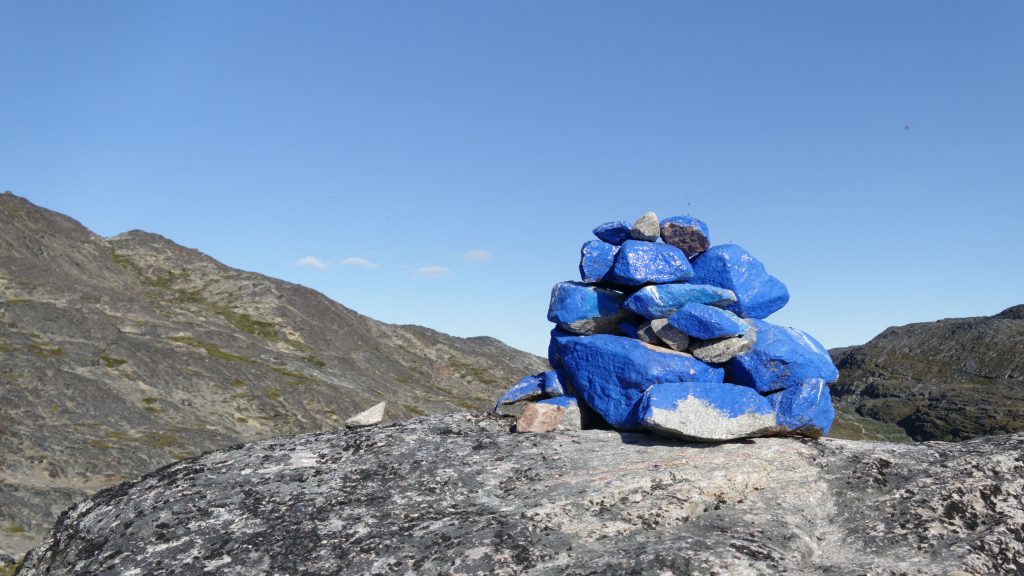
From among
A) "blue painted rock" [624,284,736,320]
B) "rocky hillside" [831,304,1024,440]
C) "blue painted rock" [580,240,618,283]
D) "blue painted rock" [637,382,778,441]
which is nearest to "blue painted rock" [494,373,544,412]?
"blue painted rock" [580,240,618,283]

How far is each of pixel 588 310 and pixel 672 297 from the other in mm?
1555

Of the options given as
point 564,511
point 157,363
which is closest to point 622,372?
point 564,511

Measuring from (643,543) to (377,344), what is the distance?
323ft

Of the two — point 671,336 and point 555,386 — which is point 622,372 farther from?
point 555,386

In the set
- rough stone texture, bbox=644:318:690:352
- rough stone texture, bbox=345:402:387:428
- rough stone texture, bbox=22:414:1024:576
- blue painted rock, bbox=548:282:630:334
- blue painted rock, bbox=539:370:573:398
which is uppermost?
blue painted rock, bbox=548:282:630:334

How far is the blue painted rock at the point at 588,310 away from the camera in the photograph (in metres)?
13.0

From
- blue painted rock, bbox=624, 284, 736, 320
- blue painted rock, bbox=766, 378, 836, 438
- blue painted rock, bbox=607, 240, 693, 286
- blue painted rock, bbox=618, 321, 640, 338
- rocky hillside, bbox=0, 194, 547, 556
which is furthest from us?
rocky hillside, bbox=0, 194, 547, 556

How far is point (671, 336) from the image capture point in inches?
473

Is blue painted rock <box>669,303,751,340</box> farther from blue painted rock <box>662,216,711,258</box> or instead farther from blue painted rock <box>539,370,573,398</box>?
blue painted rock <box>539,370,573,398</box>

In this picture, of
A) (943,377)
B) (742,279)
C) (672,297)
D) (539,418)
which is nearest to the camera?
(539,418)

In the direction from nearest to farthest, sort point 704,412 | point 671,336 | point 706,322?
1. point 704,412
2. point 706,322
3. point 671,336

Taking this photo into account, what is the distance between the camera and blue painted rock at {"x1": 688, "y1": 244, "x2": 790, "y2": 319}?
1280 cm

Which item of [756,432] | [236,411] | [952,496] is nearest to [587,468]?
[756,432]

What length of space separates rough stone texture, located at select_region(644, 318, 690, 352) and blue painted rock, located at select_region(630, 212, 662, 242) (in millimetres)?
1765
